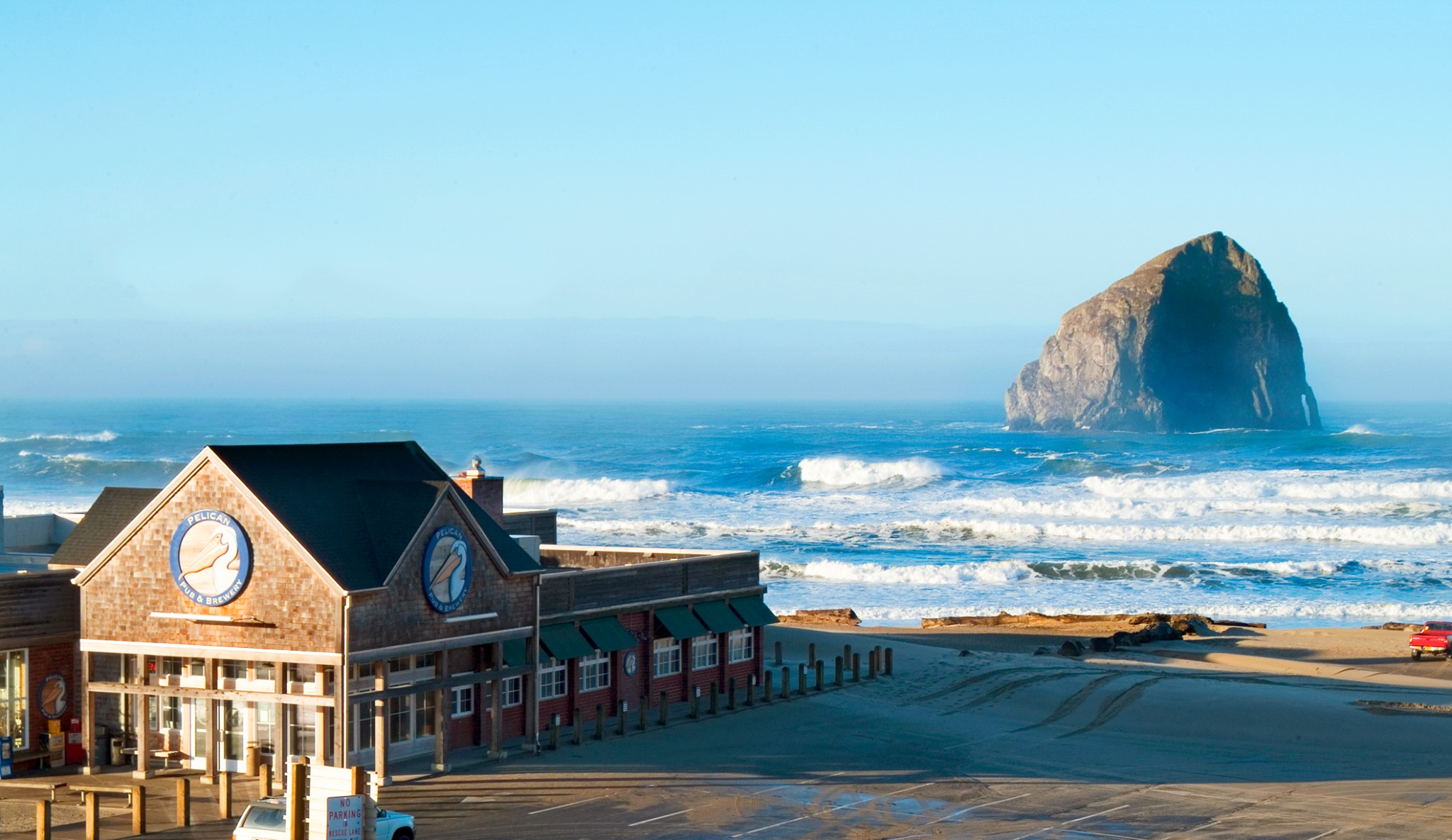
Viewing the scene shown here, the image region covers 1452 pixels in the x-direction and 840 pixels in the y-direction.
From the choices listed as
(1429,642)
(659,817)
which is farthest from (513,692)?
(1429,642)

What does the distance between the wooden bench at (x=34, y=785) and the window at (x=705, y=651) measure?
47.7ft

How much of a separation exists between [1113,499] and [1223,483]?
1245 cm

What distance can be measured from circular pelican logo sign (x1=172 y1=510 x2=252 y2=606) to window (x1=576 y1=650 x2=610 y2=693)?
27.6 ft

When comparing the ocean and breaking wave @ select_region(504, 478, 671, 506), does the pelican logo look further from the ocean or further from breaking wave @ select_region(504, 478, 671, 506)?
breaking wave @ select_region(504, 478, 671, 506)

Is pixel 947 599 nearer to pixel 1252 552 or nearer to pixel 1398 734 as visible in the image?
pixel 1252 552

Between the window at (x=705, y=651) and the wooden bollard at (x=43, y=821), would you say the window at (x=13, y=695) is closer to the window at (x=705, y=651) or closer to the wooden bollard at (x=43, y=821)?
the wooden bollard at (x=43, y=821)

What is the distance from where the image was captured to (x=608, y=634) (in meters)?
35.0

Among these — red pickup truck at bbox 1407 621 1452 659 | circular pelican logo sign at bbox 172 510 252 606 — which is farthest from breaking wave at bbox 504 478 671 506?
circular pelican logo sign at bbox 172 510 252 606

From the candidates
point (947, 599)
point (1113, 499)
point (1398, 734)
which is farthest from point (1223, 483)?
point (1398, 734)

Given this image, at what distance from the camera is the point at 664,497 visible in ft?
392

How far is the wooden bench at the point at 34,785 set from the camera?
28484 millimetres

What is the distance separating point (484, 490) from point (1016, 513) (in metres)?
67.5

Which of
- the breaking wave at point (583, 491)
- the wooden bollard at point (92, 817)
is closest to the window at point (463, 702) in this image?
the wooden bollard at point (92, 817)

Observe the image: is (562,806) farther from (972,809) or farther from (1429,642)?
(1429,642)
